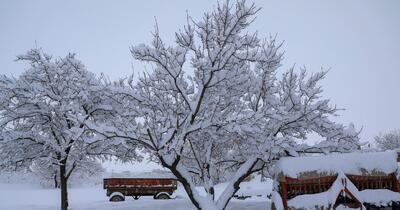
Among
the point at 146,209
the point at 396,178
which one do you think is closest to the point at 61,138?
the point at 146,209

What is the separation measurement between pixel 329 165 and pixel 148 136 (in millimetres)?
4305

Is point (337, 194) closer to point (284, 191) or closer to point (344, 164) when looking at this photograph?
point (344, 164)

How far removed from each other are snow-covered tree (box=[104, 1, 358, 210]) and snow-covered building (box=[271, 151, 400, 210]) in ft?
4.69

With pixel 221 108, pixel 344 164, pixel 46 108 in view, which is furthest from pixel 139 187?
pixel 344 164

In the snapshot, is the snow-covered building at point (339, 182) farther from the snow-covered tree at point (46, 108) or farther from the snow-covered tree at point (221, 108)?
the snow-covered tree at point (46, 108)

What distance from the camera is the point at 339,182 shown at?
768 centimetres

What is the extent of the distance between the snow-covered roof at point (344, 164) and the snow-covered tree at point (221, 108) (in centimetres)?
132

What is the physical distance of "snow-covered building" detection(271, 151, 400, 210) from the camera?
7.60 meters

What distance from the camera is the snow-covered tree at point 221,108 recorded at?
9.20m

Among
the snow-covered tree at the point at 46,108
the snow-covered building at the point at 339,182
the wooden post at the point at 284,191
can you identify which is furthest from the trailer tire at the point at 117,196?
the wooden post at the point at 284,191

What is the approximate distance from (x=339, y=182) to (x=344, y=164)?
0.44 meters

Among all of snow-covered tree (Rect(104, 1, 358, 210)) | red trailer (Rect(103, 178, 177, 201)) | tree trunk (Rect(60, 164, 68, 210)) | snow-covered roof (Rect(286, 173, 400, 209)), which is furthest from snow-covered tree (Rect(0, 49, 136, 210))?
snow-covered roof (Rect(286, 173, 400, 209))

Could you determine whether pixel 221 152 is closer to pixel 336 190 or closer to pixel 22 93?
pixel 336 190

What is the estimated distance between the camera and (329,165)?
25.8 feet
